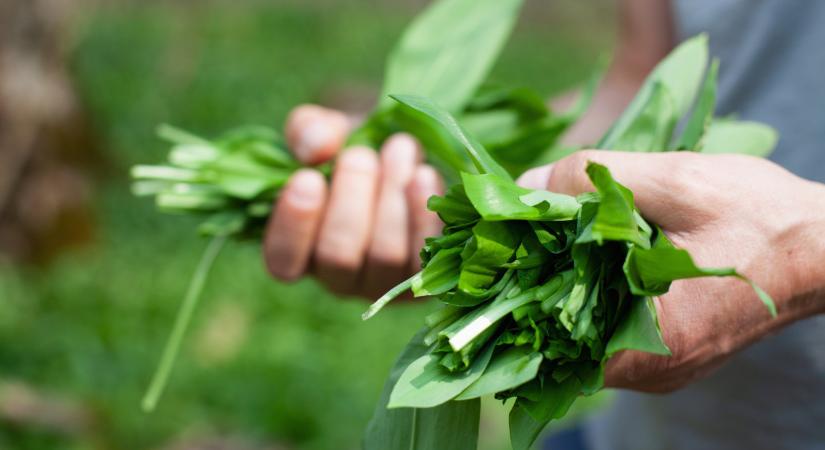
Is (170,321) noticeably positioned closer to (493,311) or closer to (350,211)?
(350,211)

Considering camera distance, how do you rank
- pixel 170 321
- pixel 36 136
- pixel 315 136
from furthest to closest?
pixel 36 136 < pixel 170 321 < pixel 315 136

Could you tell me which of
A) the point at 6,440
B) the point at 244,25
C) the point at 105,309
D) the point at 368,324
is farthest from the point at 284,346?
the point at 244,25

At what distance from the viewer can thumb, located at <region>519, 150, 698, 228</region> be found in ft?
1.79

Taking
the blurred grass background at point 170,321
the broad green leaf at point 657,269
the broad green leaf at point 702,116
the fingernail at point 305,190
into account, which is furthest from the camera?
the blurred grass background at point 170,321

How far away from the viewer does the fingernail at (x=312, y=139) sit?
1.01m

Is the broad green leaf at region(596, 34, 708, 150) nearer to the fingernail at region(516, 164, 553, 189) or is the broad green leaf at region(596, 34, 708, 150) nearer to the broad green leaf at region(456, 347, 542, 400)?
the fingernail at region(516, 164, 553, 189)

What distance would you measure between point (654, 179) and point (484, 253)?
0.39 feet

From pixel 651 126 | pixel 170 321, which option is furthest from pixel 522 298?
pixel 170 321

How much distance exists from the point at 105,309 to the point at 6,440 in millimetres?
525

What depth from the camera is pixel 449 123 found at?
22.0 inches

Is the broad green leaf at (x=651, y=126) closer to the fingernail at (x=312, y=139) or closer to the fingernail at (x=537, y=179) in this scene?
the fingernail at (x=537, y=179)

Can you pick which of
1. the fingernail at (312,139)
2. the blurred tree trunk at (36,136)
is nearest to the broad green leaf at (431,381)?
the fingernail at (312,139)

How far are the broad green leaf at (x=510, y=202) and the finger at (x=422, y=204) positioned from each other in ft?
1.27

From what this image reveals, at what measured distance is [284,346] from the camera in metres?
2.11
